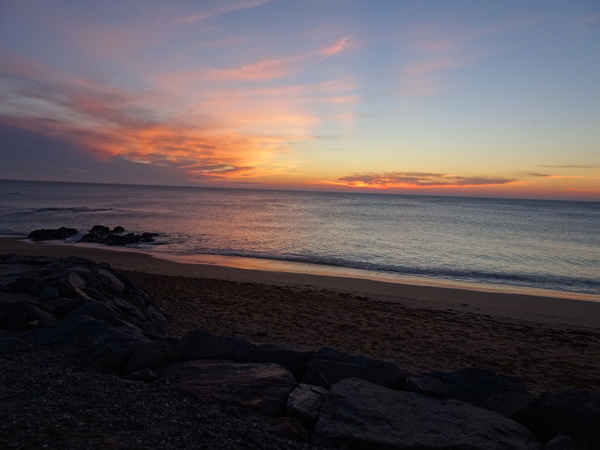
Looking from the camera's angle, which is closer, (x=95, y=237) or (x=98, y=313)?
(x=98, y=313)

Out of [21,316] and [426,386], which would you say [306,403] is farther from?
[21,316]

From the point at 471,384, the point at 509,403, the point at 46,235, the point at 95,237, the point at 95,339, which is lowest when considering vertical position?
the point at 95,237

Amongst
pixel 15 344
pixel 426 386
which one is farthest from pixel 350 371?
pixel 15 344

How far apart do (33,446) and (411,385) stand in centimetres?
471

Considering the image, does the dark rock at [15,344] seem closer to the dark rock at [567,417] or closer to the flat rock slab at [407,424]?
the flat rock slab at [407,424]

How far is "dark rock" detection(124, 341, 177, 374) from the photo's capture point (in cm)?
612

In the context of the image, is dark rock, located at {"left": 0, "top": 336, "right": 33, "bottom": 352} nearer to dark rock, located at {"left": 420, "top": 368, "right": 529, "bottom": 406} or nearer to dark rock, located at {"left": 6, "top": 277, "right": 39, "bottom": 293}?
dark rock, located at {"left": 6, "top": 277, "right": 39, "bottom": 293}

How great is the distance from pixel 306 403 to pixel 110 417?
7.56 ft

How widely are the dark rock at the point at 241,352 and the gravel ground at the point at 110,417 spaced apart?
1.30m

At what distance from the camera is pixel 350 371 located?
251 inches

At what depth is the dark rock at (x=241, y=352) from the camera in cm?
666

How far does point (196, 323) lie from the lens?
11.4 meters

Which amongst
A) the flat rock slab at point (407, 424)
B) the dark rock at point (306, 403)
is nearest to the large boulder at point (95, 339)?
the dark rock at point (306, 403)

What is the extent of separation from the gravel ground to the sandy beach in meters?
5.29
